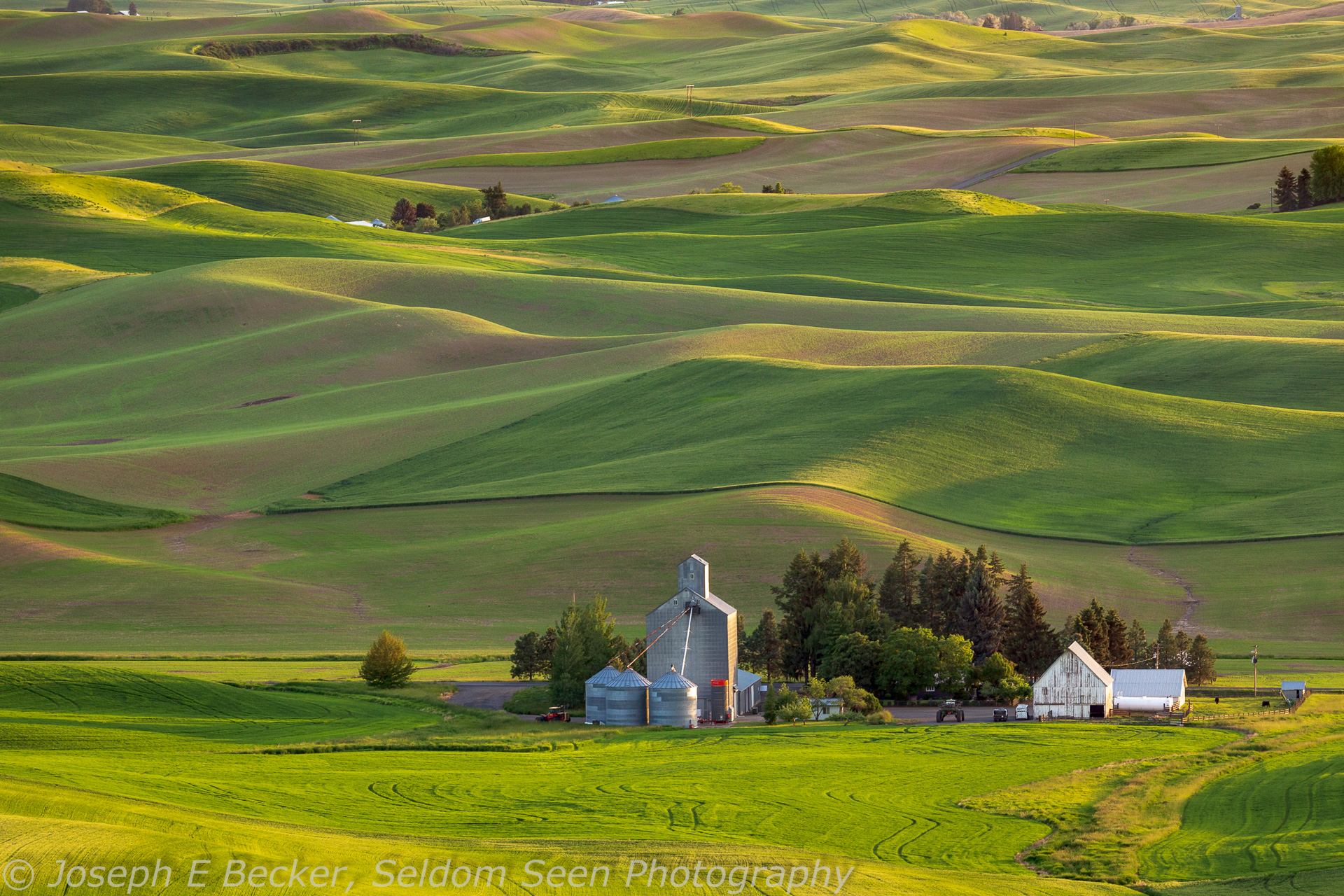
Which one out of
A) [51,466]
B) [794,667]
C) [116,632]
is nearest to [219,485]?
[51,466]

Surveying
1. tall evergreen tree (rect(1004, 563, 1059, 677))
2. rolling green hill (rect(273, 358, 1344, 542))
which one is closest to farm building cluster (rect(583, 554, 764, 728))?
tall evergreen tree (rect(1004, 563, 1059, 677))

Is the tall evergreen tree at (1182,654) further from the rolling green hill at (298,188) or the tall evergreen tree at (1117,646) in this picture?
the rolling green hill at (298,188)

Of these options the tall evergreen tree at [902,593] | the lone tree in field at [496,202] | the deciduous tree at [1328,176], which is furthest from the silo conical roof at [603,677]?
the deciduous tree at [1328,176]

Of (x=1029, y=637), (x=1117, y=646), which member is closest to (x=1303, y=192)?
(x=1117, y=646)

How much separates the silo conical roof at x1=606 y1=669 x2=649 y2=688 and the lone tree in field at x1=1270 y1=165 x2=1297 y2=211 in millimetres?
123271

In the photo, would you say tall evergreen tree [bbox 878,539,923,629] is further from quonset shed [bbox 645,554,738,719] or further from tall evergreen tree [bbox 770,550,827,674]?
quonset shed [bbox 645,554,738,719]

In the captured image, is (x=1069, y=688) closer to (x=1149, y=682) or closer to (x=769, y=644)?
(x=1149, y=682)

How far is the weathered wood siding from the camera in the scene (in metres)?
49.3

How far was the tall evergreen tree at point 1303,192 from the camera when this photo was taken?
495 feet

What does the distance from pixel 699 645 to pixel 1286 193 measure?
401 feet

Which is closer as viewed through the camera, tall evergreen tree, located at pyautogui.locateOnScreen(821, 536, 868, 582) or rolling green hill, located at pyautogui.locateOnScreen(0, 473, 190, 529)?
tall evergreen tree, located at pyautogui.locateOnScreen(821, 536, 868, 582)

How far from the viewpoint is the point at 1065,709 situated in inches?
1937

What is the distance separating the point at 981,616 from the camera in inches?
2137

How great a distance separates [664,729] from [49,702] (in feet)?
57.1
